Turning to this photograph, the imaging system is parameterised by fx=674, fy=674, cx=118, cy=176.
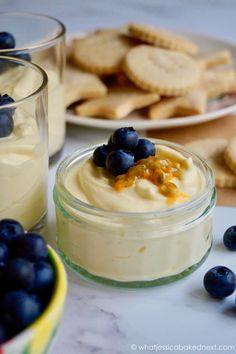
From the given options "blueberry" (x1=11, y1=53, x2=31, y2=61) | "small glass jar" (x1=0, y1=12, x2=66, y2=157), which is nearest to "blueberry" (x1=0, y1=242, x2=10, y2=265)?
"small glass jar" (x1=0, y1=12, x2=66, y2=157)

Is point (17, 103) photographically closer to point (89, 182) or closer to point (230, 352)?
point (89, 182)

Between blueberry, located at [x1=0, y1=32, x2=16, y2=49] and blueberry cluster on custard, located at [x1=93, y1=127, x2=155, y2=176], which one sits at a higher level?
blueberry, located at [x1=0, y1=32, x2=16, y2=49]

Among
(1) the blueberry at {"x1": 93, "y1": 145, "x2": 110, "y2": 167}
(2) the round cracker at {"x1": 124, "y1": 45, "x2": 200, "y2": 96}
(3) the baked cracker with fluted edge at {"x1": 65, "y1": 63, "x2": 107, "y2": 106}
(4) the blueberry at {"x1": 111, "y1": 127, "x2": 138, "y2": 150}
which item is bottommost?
(3) the baked cracker with fluted edge at {"x1": 65, "y1": 63, "x2": 107, "y2": 106}

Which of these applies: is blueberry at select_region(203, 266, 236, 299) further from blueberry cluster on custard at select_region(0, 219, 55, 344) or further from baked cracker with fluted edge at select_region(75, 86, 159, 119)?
baked cracker with fluted edge at select_region(75, 86, 159, 119)

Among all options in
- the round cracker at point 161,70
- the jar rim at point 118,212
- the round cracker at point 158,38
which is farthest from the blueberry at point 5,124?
the round cracker at point 158,38

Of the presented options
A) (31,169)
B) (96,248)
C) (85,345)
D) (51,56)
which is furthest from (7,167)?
(51,56)
